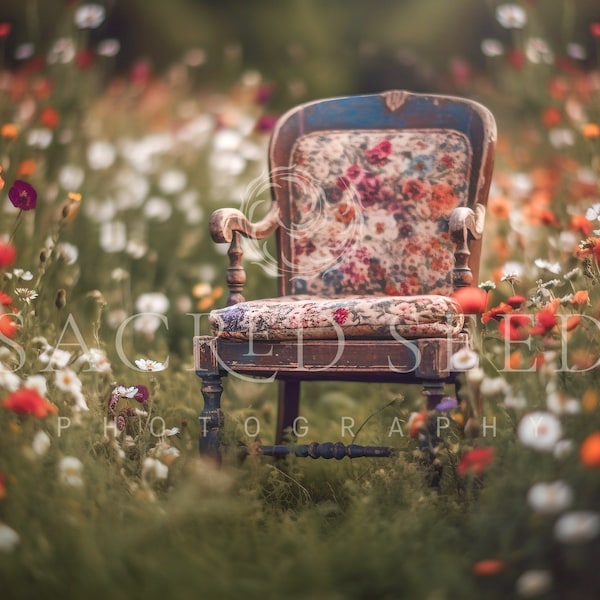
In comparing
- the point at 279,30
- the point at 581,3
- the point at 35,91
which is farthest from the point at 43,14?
the point at 581,3

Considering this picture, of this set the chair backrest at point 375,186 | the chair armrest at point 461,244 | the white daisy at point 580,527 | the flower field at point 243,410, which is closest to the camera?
the white daisy at point 580,527

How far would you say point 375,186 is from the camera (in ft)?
9.08

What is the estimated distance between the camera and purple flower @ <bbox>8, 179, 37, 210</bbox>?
2244 millimetres

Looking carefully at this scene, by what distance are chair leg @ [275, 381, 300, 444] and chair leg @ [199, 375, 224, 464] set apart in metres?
0.44

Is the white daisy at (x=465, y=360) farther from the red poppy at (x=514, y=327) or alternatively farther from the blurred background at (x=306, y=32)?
the blurred background at (x=306, y=32)

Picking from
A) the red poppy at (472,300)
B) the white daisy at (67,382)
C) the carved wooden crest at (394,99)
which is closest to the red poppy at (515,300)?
the red poppy at (472,300)

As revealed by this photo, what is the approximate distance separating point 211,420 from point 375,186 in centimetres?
101

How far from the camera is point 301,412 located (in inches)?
123

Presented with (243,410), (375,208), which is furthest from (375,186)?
(243,410)

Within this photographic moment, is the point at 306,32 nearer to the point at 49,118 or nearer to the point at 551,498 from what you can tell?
the point at 49,118

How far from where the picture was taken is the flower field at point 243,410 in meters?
1.51

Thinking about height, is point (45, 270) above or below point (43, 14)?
below

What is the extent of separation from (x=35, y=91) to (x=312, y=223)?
5.04 feet

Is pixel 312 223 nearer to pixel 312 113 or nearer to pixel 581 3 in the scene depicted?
pixel 312 113
